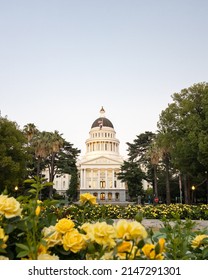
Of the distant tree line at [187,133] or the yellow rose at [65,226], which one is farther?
the distant tree line at [187,133]

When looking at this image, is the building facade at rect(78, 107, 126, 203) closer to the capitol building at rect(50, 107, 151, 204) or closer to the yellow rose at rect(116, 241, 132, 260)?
the capitol building at rect(50, 107, 151, 204)

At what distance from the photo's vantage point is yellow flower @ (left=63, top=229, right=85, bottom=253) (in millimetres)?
1672

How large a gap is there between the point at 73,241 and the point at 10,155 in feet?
107

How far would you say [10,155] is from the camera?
107 ft

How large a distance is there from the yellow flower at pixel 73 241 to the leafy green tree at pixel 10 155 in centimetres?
2878

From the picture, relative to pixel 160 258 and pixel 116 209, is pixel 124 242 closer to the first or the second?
pixel 160 258

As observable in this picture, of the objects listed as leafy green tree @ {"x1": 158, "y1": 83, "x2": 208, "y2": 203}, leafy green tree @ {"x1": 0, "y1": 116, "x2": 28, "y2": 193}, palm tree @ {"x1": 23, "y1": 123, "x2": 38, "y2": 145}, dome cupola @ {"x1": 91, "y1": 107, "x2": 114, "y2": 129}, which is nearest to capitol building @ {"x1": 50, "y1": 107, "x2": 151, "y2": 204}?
dome cupola @ {"x1": 91, "y1": 107, "x2": 114, "y2": 129}

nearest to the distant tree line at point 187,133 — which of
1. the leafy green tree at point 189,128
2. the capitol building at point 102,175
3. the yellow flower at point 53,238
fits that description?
the leafy green tree at point 189,128

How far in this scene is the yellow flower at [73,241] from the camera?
1.67 metres

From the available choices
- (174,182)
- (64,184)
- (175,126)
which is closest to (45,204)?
(175,126)

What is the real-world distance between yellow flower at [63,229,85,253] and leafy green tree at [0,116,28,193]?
94.4 feet

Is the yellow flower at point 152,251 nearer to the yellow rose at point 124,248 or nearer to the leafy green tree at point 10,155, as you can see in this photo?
the yellow rose at point 124,248

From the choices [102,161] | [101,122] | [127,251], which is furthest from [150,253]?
[101,122]
